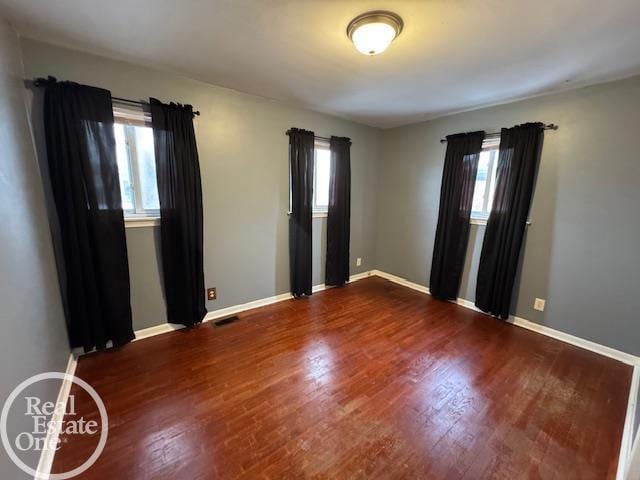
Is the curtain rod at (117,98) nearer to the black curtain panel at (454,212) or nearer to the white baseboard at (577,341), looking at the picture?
A: the black curtain panel at (454,212)

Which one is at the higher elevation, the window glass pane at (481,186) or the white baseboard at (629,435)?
the window glass pane at (481,186)

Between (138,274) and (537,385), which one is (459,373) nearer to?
(537,385)

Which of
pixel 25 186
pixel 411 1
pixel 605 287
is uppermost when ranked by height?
pixel 411 1

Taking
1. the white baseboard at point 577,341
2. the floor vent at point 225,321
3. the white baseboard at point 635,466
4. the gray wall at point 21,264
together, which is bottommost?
the floor vent at point 225,321

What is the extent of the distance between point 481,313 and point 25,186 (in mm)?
4089

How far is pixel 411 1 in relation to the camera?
4.20 ft

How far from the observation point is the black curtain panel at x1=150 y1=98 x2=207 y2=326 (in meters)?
2.17

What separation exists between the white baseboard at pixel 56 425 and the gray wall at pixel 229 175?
19.3 inches

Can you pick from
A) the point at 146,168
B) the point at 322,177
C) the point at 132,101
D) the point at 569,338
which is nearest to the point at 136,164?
the point at 146,168

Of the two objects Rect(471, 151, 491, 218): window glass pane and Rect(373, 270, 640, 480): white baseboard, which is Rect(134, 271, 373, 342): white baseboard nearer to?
Rect(373, 270, 640, 480): white baseboard

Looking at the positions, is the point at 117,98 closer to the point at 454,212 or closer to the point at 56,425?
the point at 56,425

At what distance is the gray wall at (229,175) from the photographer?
1.96 m

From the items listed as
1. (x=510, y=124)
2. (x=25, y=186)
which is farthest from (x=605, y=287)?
Result: (x=25, y=186)
